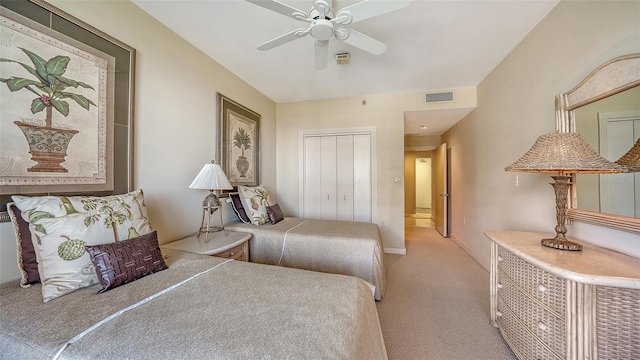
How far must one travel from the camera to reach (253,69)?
2.75 meters

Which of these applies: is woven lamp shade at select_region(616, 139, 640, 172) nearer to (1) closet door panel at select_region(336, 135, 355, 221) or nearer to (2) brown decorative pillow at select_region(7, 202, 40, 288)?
(1) closet door panel at select_region(336, 135, 355, 221)

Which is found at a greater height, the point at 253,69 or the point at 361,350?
the point at 253,69

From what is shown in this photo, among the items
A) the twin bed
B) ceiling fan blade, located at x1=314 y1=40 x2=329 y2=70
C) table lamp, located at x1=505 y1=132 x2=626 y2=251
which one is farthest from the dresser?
ceiling fan blade, located at x1=314 y1=40 x2=329 y2=70

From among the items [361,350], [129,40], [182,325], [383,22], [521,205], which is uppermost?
[383,22]

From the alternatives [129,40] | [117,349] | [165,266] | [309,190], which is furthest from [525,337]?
[129,40]

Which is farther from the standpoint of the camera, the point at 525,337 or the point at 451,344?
the point at 451,344

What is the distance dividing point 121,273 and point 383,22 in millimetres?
2550

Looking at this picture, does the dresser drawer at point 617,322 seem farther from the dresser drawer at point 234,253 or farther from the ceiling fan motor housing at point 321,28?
the dresser drawer at point 234,253

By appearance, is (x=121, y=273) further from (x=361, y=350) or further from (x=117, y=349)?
(x=361, y=350)

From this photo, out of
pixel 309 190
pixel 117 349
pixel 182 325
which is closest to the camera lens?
pixel 117 349

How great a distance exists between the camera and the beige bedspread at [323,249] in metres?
2.11

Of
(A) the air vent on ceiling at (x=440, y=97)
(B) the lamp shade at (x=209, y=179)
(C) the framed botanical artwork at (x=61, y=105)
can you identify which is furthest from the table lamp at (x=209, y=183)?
(A) the air vent on ceiling at (x=440, y=97)

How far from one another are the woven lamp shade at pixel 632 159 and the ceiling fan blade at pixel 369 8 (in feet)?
4.94

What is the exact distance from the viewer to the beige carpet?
1.55 meters
